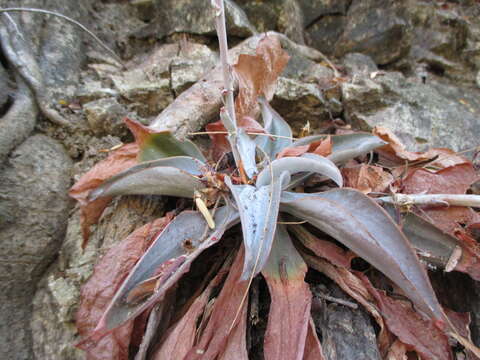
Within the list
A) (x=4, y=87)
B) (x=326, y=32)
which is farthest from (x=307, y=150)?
(x=326, y=32)

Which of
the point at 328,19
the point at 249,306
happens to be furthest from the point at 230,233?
the point at 328,19

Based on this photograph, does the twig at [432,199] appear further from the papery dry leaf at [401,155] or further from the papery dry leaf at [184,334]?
the papery dry leaf at [184,334]

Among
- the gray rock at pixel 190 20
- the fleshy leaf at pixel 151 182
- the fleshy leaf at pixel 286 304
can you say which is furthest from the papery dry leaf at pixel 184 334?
the gray rock at pixel 190 20

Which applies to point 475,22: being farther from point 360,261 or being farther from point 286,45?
point 360,261

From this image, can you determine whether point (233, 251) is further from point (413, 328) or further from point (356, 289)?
point (413, 328)

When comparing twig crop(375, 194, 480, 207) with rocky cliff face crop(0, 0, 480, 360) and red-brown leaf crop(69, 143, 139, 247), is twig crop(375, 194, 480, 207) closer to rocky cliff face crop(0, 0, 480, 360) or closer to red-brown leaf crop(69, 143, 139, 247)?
rocky cliff face crop(0, 0, 480, 360)
